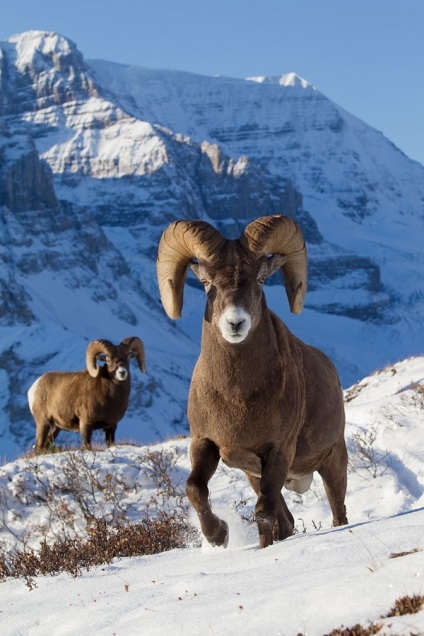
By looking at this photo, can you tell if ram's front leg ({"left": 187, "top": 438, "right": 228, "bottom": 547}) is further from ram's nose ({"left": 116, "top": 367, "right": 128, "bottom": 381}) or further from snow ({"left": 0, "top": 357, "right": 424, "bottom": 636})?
ram's nose ({"left": 116, "top": 367, "right": 128, "bottom": 381})

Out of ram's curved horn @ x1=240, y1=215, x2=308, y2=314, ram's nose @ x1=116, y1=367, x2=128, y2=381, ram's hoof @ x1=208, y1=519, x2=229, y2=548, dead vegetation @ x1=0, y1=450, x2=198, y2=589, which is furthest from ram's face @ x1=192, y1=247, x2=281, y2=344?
ram's nose @ x1=116, y1=367, x2=128, y2=381

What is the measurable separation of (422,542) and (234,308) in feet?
6.40

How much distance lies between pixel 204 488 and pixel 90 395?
1029cm

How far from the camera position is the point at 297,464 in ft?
23.7

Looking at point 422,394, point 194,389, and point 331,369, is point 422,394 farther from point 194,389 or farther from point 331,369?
point 194,389

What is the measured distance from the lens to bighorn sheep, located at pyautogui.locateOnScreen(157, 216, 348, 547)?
620cm

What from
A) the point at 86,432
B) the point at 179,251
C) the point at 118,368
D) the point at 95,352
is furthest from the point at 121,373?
the point at 179,251

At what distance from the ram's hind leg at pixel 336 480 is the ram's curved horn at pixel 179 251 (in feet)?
5.68

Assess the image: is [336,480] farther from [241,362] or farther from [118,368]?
[118,368]

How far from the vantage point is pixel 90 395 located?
16.2m

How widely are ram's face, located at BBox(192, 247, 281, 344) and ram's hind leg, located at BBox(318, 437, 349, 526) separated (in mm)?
1698

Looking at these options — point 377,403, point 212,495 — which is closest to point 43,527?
point 212,495

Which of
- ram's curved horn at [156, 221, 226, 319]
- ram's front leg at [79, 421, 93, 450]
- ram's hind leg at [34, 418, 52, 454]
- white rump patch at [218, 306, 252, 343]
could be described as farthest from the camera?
ram's hind leg at [34, 418, 52, 454]

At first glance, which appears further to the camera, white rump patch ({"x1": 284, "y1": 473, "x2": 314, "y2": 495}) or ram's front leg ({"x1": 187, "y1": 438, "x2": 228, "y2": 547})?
white rump patch ({"x1": 284, "y1": 473, "x2": 314, "y2": 495})
